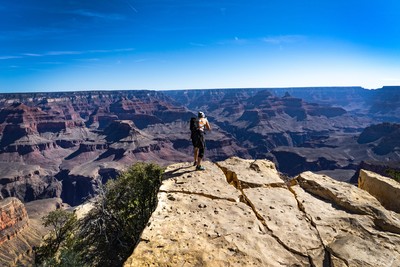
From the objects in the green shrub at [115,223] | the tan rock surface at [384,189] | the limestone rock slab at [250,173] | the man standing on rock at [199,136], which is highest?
A: the man standing on rock at [199,136]

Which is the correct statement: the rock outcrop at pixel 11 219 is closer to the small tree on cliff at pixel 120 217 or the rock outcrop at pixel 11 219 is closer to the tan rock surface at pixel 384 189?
the small tree on cliff at pixel 120 217

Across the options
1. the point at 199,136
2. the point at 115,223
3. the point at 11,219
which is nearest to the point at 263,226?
the point at 199,136

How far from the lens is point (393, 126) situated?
131250 mm

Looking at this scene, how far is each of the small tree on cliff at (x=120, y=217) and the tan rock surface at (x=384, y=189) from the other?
31.1 ft

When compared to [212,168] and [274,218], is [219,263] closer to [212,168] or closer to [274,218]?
[274,218]

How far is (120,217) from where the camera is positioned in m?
12.9

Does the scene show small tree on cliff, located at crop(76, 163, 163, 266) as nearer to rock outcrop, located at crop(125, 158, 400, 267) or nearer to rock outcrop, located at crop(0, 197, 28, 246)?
rock outcrop, located at crop(125, 158, 400, 267)

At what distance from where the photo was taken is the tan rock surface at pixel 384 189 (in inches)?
393

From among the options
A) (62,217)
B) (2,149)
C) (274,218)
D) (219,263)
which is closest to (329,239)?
(274,218)

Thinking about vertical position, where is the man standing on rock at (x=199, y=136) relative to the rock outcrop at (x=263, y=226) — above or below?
above

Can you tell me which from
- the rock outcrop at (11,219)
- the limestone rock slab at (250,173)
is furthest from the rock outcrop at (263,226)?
the rock outcrop at (11,219)

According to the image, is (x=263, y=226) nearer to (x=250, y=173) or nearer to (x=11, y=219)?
(x=250, y=173)

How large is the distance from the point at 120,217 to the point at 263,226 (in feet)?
26.4

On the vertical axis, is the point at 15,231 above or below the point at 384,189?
below
